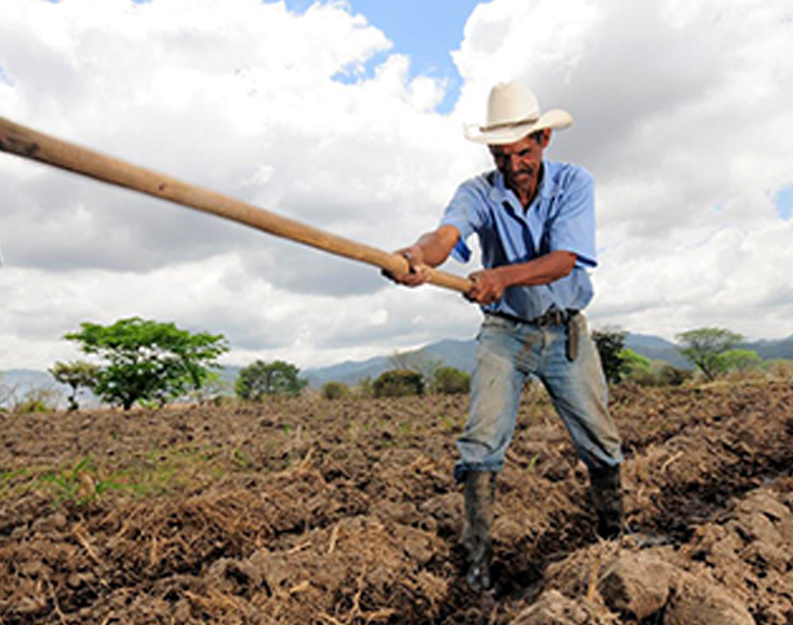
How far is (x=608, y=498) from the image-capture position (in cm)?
364

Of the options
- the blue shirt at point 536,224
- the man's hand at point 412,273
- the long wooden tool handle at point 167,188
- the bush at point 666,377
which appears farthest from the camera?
the bush at point 666,377

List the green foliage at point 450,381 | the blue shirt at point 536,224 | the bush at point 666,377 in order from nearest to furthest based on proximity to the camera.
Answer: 1. the blue shirt at point 536,224
2. the green foliage at point 450,381
3. the bush at point 666,377

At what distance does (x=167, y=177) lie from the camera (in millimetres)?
2047

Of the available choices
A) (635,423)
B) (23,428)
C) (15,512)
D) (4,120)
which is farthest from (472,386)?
(23,428)

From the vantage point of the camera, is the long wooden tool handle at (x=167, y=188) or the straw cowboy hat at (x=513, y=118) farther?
the straw cowboy hat at (x=513, y=118)

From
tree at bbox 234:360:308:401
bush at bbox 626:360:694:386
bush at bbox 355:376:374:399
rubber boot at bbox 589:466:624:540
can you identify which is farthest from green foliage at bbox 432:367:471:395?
rubber boot at bbox 589:466:624:540

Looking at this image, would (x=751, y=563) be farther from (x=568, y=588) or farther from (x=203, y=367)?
(x=203, y=367)

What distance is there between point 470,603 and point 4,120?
99.1 inches

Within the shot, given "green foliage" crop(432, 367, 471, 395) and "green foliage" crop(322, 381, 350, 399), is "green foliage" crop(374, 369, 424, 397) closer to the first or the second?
"green foliage" crop(432, 367, 471, 395)

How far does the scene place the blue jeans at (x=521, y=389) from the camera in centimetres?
319

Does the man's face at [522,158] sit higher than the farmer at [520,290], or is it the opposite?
the man's face at [522,158]

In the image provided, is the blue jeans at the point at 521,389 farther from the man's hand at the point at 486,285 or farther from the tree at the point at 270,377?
the tree at the point at 270,377

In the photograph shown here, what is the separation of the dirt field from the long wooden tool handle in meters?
1.37

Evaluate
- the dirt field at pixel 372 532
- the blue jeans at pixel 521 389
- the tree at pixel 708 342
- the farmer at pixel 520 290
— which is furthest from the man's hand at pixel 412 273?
the tree at pixel 708 342
